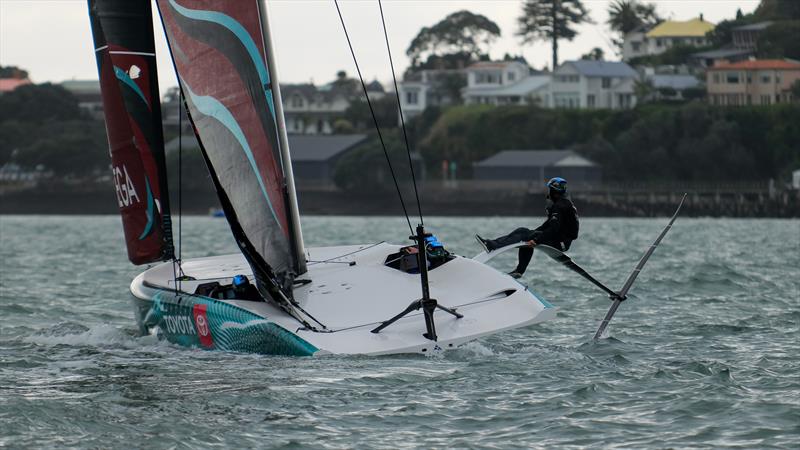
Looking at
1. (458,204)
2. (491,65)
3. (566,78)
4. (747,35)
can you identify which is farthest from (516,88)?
(458,204)

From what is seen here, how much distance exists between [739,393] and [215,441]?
4577 millimetres

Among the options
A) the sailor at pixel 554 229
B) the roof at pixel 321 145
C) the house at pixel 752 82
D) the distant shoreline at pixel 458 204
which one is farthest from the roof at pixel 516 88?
the sailor at pixel 554 229

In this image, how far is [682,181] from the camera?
321 feet

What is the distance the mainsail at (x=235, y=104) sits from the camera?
14.4m

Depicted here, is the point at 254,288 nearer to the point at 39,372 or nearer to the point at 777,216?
the point at 39,372

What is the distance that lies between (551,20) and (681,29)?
1476 cm

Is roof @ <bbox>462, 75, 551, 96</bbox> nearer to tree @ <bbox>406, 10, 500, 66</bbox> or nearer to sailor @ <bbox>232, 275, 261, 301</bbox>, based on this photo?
tree @ <bbox>406, 10, 500, 66</bbox>

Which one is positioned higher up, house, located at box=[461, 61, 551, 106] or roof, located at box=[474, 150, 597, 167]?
house, located at box=[461, 61, 551, 106]

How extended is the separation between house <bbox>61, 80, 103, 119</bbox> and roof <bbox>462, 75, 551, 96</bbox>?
35360 millimetres

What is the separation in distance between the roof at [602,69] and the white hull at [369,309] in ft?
342

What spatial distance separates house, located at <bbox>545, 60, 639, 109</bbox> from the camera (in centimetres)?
11819

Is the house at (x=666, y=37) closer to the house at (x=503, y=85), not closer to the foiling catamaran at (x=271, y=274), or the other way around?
the house at (x=503, y=85)

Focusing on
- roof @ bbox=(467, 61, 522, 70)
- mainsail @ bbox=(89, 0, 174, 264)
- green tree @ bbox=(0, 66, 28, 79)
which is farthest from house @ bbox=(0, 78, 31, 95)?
mainsail @ bbox=(89, 0, 174, 264)

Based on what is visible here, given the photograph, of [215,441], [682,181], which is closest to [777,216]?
[682,181]
